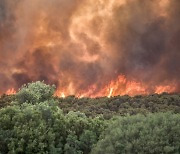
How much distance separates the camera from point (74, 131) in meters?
84.7

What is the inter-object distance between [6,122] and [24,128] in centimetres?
Answer: 397

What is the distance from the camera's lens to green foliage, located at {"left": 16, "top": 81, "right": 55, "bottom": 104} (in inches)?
3939

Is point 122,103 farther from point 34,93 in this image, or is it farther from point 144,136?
point 144,136

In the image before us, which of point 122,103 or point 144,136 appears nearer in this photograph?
point 144,136

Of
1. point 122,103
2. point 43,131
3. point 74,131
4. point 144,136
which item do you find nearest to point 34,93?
point 74,131

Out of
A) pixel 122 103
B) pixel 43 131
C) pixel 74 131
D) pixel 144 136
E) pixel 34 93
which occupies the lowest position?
pixel 144 136

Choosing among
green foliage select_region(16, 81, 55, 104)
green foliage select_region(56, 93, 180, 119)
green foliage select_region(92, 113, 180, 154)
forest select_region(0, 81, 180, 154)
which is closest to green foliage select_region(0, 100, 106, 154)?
forest select_region(0, 81, 180, 154)

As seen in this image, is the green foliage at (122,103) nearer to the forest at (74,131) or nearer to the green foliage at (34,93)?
the green foliage at (34,93)

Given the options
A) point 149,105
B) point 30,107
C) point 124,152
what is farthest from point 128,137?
point 149,105

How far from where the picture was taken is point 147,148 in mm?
66562

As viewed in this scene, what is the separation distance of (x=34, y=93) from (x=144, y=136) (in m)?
38.9

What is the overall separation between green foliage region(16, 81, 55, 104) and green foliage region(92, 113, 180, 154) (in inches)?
1234

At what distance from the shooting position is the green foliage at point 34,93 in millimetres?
100062

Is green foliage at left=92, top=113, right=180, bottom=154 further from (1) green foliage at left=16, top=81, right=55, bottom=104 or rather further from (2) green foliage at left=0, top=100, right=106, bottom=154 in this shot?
(1) green foliage at left=16, top=81, right=55, bottom=104
